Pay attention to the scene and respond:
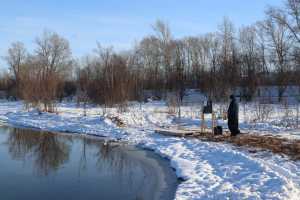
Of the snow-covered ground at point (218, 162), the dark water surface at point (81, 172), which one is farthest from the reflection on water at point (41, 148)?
the snow-covered ground at point (218, 162)

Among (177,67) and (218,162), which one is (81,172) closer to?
(218,162)

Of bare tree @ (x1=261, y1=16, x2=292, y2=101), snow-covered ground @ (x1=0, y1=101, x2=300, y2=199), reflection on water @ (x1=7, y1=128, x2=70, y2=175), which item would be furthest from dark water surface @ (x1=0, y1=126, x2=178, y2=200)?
bare tree @ (x1=261, y1=16, x2=292, y2=101)

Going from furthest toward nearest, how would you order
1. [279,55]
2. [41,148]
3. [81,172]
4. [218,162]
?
1. [279,55]
2. [41,148]
3. [218,162]
4. [81,172]

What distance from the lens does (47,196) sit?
8766 millimetres

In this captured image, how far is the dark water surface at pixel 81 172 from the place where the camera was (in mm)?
9070

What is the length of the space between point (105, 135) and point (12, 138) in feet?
13.9

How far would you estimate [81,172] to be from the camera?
1134cm

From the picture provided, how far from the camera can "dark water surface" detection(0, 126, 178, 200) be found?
9.07 m

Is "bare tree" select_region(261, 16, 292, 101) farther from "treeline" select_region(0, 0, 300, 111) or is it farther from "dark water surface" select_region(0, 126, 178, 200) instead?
"dark water surface" select_region(0, 126, 178, 200)

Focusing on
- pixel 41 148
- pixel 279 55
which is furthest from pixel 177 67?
pixel 41 148

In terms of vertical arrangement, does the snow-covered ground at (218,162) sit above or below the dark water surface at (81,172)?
above

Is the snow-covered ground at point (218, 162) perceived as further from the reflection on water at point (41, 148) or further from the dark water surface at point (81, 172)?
the reflection on water at point (41, 148)

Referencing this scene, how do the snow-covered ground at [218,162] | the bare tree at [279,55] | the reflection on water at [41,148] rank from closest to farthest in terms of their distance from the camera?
the snow-covered ground at [218,162] < the reflection on water at [41,148] < the bare tree at [279,55]

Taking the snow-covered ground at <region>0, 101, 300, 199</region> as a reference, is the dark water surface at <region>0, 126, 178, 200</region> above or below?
below
